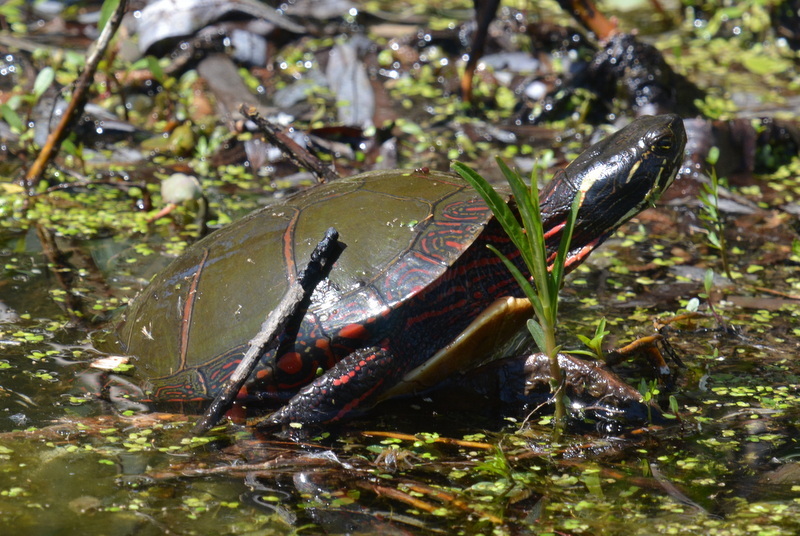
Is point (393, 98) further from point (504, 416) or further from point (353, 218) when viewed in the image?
point (504, 416)

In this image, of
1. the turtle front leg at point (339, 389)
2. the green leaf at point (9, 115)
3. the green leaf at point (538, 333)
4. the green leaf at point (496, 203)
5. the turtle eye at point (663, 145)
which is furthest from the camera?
the green leaf at point (9, 115)

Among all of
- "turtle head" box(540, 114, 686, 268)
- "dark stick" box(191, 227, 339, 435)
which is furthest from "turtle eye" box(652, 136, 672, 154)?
"dark stick" box(191, 227, 339, 435)

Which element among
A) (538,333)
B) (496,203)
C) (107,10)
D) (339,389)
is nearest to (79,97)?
(107,10)

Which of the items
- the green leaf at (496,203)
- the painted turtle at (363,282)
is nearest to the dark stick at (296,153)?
the painted turtle at (363,282)

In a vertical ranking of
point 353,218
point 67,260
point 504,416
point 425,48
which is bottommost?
point 504,416

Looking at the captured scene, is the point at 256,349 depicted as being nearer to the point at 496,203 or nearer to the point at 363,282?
the point at 363,282

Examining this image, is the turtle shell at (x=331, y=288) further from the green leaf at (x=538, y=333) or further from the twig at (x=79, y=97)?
the twig at (x=79, y=97)

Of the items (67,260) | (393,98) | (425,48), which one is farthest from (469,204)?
(425,48)

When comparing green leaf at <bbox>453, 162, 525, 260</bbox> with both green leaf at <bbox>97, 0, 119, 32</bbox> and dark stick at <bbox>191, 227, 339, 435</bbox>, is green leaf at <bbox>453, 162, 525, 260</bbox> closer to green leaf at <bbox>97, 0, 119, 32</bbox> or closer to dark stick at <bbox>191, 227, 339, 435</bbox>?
dark stick at <bbox>191, 227, 339, 435</bbox>
